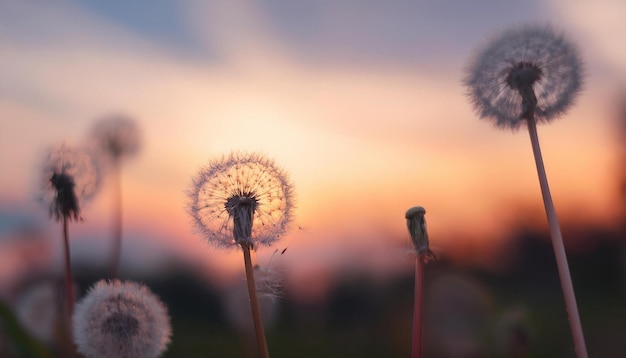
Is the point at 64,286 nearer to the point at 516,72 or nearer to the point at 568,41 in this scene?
the point at 516,72

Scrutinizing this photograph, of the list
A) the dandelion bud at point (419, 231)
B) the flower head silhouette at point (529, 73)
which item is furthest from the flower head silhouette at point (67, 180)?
the flower head silhouette at point (529, 73)

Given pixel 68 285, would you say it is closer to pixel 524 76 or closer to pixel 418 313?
pixel 418 313

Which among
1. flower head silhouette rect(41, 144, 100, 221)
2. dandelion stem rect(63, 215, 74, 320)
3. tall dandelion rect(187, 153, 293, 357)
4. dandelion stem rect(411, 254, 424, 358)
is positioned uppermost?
flower head silhouette rect(41, 144, 100, 221)

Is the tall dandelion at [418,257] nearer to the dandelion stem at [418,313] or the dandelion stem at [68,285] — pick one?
the dandelion stem at [418,313]

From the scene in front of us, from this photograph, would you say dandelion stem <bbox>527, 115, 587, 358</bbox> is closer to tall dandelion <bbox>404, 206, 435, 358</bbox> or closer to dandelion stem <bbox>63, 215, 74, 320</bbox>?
tall dandelion <bbox>404, 206, 435, 358</bbox>

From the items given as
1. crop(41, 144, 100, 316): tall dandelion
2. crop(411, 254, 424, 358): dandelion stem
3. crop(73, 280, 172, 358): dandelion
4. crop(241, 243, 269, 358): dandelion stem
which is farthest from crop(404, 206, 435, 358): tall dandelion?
crop(41, 144, 100, 316): tall dandelion
